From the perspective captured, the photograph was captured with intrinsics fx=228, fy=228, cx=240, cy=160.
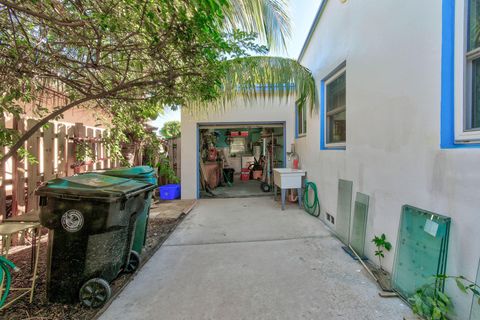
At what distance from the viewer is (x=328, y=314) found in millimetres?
2002

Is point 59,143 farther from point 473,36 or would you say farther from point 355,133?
point 473,36

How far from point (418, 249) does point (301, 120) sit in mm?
4730

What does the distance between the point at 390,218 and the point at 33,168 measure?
16.4ft

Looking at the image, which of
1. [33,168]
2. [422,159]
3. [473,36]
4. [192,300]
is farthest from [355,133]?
[33,168]

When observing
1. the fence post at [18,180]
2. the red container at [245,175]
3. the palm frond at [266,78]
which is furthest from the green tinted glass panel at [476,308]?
the red container at [245,175]

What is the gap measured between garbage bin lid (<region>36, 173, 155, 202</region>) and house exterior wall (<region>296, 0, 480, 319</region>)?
2.78 metres

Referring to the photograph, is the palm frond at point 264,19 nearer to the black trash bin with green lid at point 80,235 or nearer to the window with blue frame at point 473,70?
the window with blue frame at point 473,70

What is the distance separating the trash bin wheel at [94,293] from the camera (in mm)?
2102

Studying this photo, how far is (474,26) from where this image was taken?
1692 millimetres

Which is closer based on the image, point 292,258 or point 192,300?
point 192,300

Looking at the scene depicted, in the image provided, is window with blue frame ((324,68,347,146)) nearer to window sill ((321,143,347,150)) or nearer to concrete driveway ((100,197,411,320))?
window sill ((321,143,347,150))

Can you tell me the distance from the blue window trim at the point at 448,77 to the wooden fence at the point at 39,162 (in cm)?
447

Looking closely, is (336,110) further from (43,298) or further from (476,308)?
(43,298)

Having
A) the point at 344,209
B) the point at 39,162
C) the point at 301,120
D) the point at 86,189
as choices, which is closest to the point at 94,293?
the point at 86,189
